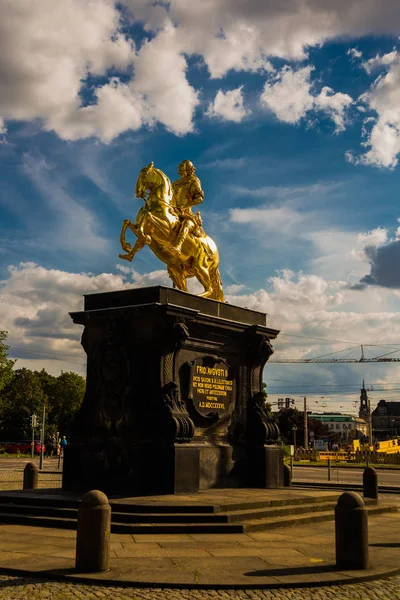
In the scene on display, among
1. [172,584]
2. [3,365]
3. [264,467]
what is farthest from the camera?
[3,365]

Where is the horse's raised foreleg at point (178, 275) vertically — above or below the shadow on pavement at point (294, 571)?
above

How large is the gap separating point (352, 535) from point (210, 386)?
7775 mm

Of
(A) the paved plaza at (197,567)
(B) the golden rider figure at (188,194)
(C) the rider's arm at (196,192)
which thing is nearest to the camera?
(A) the paved plaza at (197,567)

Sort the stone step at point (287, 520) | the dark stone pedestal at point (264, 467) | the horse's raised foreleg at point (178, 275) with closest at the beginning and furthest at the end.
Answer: the stone step at point (287, 520)
the dark stone pedestal at point (264, 467)
the horse's raised foreleg at point (178, 275)

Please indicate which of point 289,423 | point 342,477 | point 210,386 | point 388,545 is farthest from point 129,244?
point 289,423

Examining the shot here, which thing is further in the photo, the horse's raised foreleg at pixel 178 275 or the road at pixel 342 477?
the road at pixel 342 477

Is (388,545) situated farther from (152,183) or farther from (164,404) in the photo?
(152,183)

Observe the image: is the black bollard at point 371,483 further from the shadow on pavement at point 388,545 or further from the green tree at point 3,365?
the green tree at point 3,365

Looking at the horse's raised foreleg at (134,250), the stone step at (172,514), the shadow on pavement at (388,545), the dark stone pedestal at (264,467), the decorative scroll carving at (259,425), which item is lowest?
the shadow on pavement at (388,545)

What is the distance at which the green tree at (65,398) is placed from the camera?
9750cm

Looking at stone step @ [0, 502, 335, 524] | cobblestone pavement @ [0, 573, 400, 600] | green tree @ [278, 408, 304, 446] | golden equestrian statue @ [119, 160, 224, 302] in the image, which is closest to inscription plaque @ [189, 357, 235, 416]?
golden equestrian statue @ [119, 160, 224, 302]

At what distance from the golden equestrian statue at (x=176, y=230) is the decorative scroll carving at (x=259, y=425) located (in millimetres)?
3050

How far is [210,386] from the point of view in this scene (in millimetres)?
16766

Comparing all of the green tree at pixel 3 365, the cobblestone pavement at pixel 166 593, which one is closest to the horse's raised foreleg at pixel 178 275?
the cobblestone pavement at pixel 166 593
